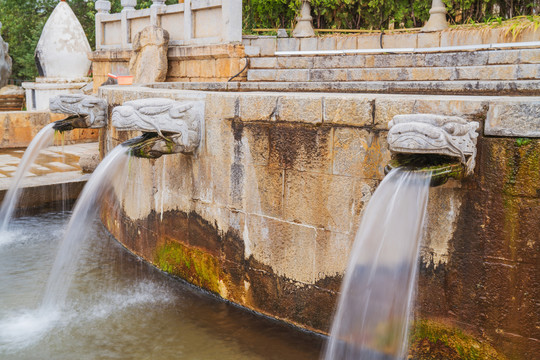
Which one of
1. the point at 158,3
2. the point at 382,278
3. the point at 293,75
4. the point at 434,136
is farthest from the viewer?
the point at 158,3

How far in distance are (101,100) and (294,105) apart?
10.6 feet

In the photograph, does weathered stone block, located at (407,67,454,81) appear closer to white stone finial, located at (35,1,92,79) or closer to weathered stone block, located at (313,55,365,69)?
weathered stone block, located at (313,55,365,69)

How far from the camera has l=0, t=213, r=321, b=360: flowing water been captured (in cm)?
399

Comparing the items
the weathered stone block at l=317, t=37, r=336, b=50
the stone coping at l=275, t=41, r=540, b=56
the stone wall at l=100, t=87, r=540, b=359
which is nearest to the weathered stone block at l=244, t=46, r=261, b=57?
the stone coping at l=275, t=41, r=540, b=56

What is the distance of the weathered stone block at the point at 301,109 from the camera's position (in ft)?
12.5

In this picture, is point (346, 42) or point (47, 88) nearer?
point (346, 42)

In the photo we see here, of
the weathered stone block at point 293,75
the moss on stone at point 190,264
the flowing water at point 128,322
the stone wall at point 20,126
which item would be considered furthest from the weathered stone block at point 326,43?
the moss on stone at point 190,264

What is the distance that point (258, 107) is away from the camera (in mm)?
4160

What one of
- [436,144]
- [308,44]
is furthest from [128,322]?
[308,44]

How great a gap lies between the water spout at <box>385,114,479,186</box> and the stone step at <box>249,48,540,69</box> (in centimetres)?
515

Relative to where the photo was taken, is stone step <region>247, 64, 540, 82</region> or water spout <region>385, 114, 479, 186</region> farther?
stone step <region>247, 64, 540, 82</region>

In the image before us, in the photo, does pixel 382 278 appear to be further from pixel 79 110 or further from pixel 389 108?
pixel 79 110

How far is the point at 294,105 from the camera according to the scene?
3936mm

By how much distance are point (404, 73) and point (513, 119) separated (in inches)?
224
